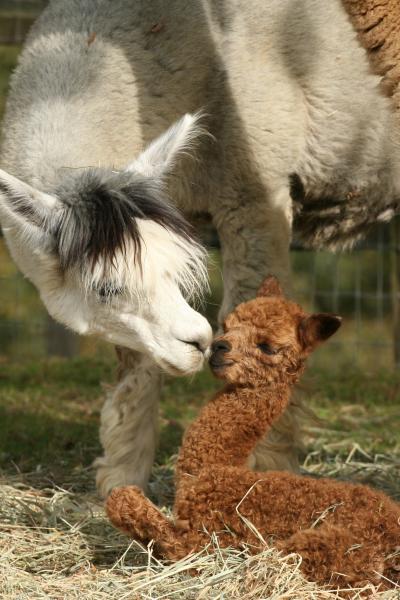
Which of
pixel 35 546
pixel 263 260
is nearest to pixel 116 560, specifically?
pixel 35 546

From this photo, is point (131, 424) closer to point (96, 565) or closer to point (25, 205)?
point (96, 565)

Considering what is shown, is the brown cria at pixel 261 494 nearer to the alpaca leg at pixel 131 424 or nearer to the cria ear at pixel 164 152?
the cria ear at pixel 164 152

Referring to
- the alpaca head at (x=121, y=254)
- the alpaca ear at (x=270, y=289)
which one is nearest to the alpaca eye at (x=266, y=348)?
the alpaca ear at (x=270, y=289)

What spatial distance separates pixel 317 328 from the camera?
3480mm

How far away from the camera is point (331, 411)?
7027 millimetres

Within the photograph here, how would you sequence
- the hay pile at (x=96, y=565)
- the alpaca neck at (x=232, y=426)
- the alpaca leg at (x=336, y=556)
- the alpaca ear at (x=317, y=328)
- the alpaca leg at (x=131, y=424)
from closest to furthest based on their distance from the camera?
1. the alpaca leg at (x=336, y=556)
2. the hay pile at (x=96, y=565)
3. the alpaca ear at (x=317, y=328)
4. the alpaca neck at (x=232, y=426)
5. the alpaca leg at (x=131, y=424)

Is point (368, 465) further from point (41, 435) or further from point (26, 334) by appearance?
point (26, 334)

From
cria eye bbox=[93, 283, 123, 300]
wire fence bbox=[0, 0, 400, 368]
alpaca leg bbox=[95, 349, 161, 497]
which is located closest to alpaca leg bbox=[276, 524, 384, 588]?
cria eye bbox=[93, 283, 123, 300]

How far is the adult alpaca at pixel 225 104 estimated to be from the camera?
15.5 ft

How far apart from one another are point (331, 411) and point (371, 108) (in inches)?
102

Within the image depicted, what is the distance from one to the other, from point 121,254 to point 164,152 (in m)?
0.73

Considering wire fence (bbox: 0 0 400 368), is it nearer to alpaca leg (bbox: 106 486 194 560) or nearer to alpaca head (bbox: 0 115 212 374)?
alpaca head (bbox: 0 115 212 374)

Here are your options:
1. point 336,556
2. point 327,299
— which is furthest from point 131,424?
point 327,299

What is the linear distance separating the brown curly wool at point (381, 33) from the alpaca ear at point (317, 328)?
1997 mm
